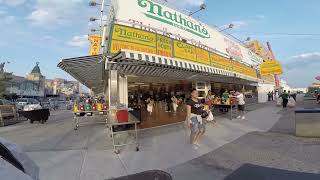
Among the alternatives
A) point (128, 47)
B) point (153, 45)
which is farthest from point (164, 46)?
point (128, 47)

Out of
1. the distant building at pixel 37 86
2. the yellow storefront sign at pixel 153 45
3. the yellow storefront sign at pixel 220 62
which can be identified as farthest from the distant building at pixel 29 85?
the yellow storefront sign at pixel 153 45

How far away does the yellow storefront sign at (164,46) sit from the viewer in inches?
455

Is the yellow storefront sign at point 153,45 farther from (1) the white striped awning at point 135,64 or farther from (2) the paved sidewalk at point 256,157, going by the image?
(2) the paved sidewalk at point 256,157

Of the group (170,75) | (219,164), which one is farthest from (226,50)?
(219,164)

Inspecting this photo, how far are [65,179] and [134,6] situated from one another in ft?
25.2

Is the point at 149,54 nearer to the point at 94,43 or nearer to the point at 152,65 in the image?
the point at 152,65

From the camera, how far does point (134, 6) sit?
1163 cm

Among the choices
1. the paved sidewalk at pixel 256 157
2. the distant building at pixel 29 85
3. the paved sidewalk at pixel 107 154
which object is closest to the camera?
the paved sidewalk at pixel 256 157

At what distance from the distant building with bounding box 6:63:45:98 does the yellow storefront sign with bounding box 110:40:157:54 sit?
5965 cm

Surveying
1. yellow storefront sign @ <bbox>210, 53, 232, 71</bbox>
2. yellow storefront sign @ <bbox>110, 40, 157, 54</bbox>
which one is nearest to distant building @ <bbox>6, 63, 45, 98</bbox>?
yellow storefront sign @ <bbox>210, 53, 232, 71</bbox>

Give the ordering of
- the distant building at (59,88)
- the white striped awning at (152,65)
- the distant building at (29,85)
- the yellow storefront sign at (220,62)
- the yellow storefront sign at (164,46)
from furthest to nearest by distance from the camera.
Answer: the distant building at (59,88) < the distant building at (29,85) < the yellow storefront sign at (220,62) < the yellow storefront sign at (164,46) < the white striped awning at (152,65)

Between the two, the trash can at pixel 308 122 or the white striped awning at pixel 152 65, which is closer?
the trash can at pixel 308 122

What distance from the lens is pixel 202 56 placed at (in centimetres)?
1460

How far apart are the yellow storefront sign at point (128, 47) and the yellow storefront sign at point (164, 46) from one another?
0.31 m
